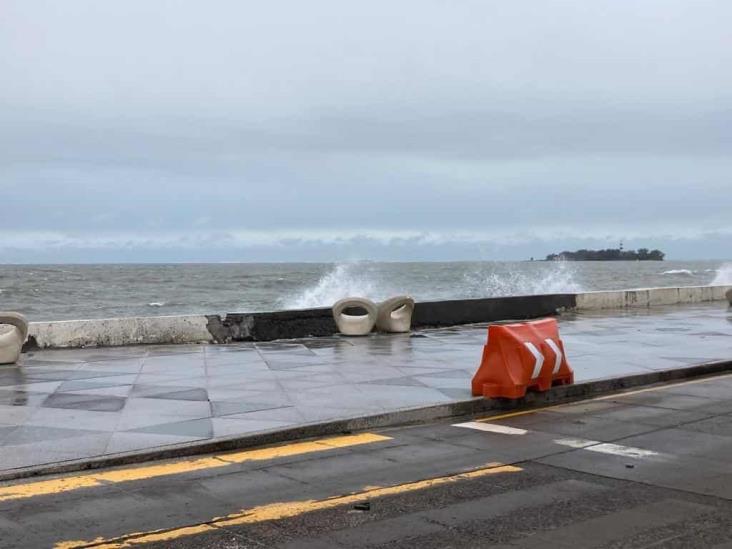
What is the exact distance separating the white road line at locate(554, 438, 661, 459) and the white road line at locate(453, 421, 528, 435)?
1.77 feet

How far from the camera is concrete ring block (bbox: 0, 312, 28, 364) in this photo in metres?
11.9

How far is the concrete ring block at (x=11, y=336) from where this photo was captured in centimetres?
1190

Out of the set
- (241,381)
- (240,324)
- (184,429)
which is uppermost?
(240,324)

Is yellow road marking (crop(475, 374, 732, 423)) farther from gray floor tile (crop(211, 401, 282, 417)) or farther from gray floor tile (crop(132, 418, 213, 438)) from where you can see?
gray floor tile (crop(132, 418, 213, 438))

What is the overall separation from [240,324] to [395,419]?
7.37m

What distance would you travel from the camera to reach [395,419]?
28.4ft

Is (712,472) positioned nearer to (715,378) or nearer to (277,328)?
(715,378)

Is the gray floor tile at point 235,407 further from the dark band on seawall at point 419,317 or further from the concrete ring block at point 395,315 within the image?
the concrete ring block at point 395,315

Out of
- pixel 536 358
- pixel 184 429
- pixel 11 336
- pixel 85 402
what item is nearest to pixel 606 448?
pixel 536 358

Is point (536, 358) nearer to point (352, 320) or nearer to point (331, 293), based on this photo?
point (352, 320)

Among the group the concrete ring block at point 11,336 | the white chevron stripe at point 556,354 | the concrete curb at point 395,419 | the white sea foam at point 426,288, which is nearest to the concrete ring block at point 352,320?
the concrete ring block at point 11,336

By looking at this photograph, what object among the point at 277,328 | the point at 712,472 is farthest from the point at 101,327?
the point at 712,472

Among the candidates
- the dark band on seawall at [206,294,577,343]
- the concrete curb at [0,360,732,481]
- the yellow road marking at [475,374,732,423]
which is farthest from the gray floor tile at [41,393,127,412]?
the dark band on seawall at [206,294,577,343]

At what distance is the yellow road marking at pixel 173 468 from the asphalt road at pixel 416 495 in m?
0.02
